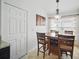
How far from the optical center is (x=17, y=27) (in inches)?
112

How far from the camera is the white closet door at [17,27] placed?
2430 mm

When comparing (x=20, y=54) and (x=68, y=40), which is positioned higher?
(x=68, y=40)

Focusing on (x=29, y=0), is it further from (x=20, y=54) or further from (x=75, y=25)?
(x=75, y=25)

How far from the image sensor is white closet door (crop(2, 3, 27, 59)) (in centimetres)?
243

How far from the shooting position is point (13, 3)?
8.54ft

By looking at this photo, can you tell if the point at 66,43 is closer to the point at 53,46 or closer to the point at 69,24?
the point at 53,46

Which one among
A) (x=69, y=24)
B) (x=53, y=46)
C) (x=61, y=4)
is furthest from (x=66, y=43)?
(x=69, y=24)

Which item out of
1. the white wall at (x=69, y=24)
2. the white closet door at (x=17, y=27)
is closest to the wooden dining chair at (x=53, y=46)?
the white closet door at (x=17, y=27)

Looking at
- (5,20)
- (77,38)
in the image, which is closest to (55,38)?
(5,20)

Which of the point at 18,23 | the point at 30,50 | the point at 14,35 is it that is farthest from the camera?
the point at 30,50

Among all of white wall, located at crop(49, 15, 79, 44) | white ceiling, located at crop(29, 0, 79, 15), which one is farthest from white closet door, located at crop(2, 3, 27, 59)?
white wall, located at crop(49, 15, 79, 44)

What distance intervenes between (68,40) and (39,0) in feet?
7.30

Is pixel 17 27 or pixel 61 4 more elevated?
pixel 61 4

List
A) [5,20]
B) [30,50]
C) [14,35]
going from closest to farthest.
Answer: [5,20] → [14,35] → [30,50]
